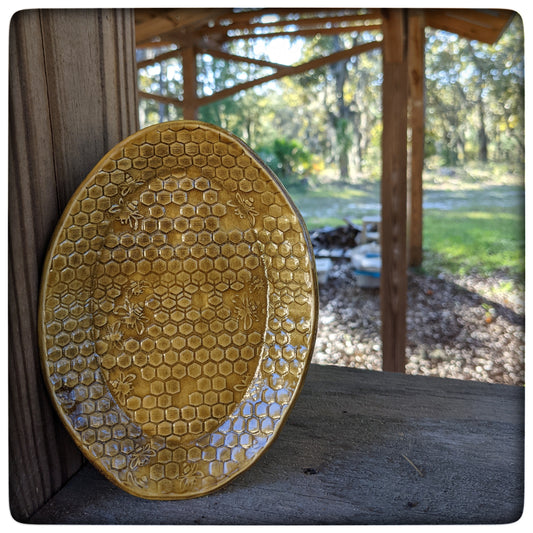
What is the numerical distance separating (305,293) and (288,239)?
6 cm

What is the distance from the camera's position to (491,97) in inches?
276

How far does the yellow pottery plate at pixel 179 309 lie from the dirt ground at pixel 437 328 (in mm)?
2749

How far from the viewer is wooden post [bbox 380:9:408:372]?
1.89 metres

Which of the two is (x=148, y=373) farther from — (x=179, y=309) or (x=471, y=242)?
(x=471, y=242)

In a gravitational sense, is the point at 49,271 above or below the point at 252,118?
below

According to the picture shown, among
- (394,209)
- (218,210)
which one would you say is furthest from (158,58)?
(218,210)

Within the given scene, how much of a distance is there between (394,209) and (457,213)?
163 inches

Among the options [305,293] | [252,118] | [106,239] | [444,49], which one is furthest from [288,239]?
[444,49]

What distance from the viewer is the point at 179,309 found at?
57 cm

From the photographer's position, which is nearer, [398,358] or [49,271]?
[49,271]

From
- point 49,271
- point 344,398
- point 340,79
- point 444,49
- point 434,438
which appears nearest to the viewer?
point 49,271

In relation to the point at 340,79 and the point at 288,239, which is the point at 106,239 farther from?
the point at 340,79

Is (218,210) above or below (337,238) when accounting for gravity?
above

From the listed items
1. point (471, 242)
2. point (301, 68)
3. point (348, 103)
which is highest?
point (348, 103)
